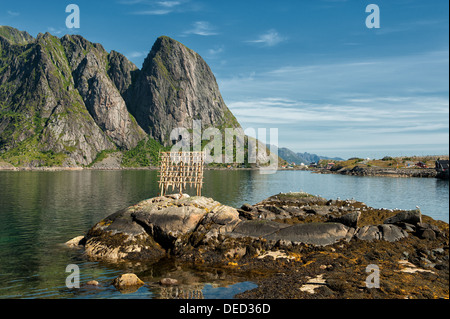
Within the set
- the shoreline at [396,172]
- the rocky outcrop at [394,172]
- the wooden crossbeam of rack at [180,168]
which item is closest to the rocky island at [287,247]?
the wooden crossbeam of rack at [180,168]

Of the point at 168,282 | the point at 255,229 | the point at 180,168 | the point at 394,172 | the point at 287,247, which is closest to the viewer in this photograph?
the point at 168,282

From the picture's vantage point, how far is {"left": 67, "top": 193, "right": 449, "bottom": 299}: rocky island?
59.9 feet

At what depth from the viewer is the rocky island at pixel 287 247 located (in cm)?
1825

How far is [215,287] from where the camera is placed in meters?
19.8

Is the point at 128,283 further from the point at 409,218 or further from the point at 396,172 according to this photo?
the point at 396,172

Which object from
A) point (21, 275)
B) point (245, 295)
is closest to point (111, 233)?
point (21, 275)

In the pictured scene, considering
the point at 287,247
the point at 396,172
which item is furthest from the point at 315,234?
the point at 396,172

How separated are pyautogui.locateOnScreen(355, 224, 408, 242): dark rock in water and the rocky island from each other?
0.08m

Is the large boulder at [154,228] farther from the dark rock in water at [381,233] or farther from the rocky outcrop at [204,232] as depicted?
the dark rock in water at [381,233]

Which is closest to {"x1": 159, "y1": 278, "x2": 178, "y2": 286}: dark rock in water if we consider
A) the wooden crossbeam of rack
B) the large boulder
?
the large boulder

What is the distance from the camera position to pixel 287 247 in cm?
2534

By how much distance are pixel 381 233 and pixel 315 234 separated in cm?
587

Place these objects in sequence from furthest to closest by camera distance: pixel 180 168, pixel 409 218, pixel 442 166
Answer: pixel 442 166 → pixel 180 168 → pixel 409 218

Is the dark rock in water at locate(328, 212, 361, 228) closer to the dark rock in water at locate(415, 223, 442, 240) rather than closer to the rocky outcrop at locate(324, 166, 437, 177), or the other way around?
the dark rock in water at locate(415, 223, 442, 240)
